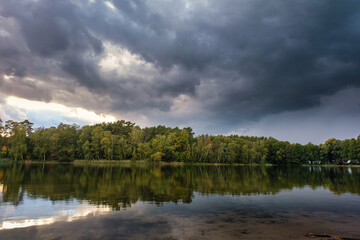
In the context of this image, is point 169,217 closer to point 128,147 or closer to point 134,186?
point 134,186

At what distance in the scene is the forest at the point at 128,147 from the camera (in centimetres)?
10256

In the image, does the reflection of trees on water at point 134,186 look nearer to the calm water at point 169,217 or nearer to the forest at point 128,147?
the calm water at point 169,217

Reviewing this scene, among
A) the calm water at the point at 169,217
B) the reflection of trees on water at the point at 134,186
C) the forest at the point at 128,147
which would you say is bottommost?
the calm water at the point at 169,217

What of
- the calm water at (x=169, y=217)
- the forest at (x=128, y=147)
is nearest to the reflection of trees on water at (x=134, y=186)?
the calm water at (x=169, y=217)

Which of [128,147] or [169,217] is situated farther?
[128,147]

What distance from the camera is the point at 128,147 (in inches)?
4215

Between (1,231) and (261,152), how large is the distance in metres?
137

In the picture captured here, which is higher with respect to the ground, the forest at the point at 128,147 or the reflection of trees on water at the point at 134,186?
the forest at the point at 128,147

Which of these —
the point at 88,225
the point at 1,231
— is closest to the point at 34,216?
the point at 1,231

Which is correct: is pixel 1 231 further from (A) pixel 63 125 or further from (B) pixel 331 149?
(B) pixel 331 149

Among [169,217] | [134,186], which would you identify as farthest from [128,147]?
[169,217]

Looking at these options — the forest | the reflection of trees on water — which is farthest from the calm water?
the forest

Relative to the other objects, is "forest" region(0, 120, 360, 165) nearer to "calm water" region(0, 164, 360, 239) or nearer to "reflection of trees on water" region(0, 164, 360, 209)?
"reflection of trees on water" region(0, 164, 360, 209)

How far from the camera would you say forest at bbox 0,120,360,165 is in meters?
103
